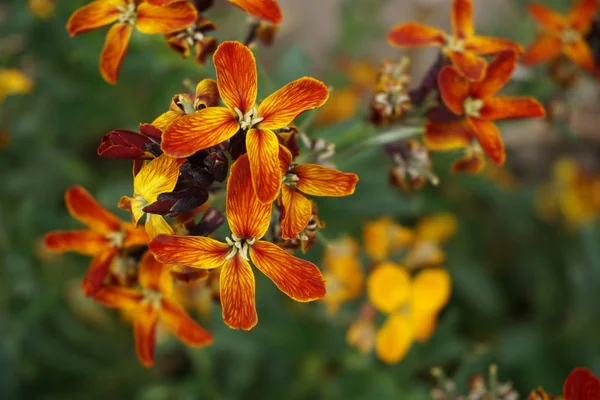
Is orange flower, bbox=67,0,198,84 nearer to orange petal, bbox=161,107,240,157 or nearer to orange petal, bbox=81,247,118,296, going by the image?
orange petal, bbox=161,107,240,157

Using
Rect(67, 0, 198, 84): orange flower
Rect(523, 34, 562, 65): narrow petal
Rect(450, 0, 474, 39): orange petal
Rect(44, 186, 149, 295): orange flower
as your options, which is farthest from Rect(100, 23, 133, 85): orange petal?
Rect(523, 34, 562, 65): narrow petal

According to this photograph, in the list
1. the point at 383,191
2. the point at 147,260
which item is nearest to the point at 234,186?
the point at 147,260

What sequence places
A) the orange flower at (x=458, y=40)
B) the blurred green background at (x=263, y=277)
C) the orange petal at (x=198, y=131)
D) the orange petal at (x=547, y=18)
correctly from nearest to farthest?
the orange petal at (x=198, y=131) < the orange flower at (x=458, y=40) < the orange petal at (x=547, y=18) < the blurred green background at (x=263, y=277)

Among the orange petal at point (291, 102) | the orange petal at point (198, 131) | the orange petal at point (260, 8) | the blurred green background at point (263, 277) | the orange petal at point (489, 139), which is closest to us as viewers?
the orange petal at point (198, 131)

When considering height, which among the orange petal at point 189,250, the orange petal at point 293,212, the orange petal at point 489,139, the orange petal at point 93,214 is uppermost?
the orange petal at point 489,139

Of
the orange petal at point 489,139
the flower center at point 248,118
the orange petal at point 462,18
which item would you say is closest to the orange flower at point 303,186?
the flower center at point 248,118

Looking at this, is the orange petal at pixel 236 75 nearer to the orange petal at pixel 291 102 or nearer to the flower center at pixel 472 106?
the orange petal at pixel 291 102
